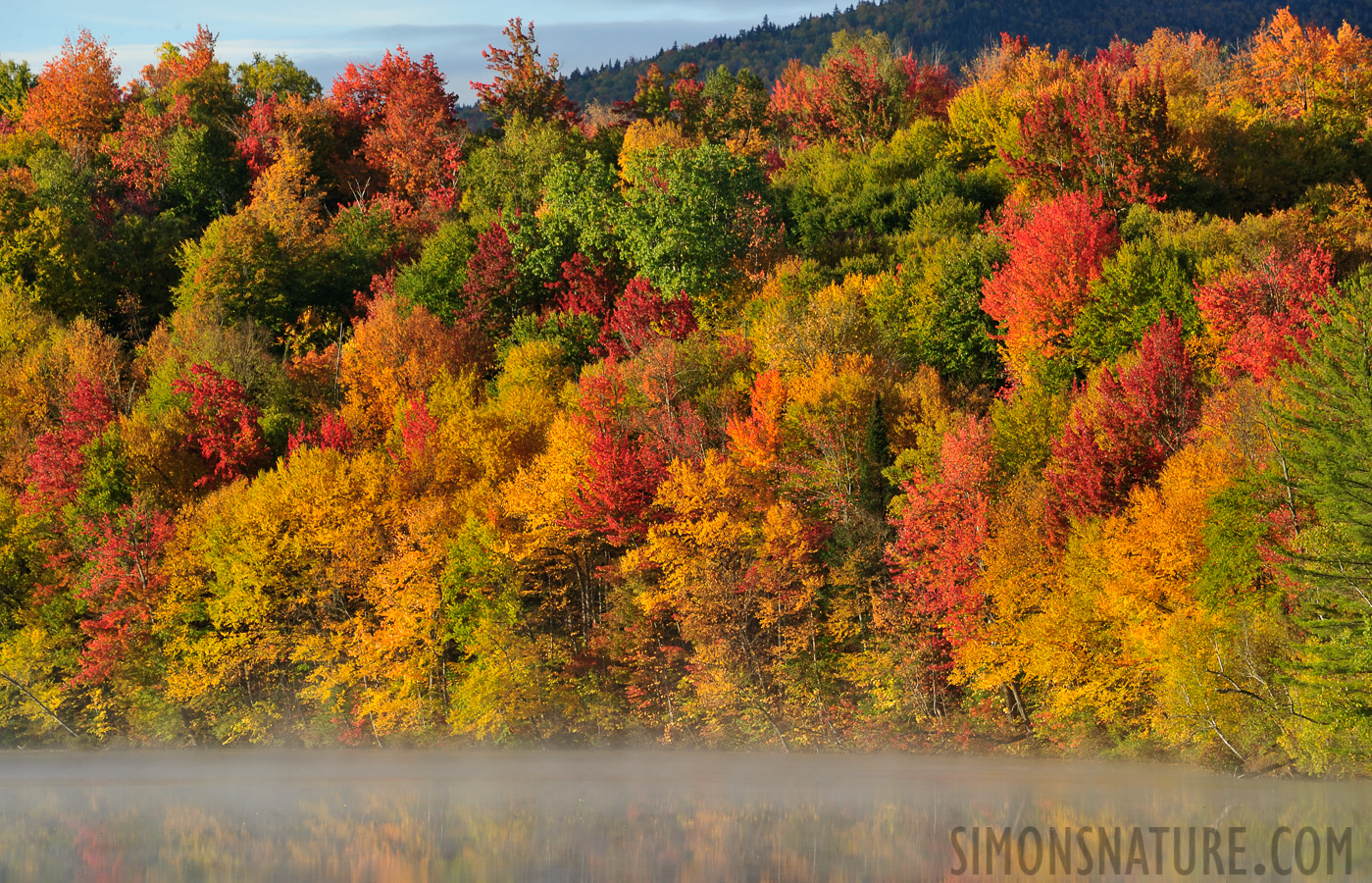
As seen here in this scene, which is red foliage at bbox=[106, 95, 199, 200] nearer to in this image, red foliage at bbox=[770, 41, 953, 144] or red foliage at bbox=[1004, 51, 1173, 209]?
red foliage at bbox=[770, 41, 953, 144]

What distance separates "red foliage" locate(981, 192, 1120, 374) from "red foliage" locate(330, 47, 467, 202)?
4535 centimetres

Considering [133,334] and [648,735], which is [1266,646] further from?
[133,334]

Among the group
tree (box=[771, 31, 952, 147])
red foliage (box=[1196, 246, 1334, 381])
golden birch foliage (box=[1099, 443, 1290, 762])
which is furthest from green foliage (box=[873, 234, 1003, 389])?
tree (box=[771, 31, 952, 147])

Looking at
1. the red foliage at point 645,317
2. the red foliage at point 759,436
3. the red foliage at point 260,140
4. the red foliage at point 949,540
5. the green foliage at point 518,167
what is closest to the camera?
the red foliage at point 949,540

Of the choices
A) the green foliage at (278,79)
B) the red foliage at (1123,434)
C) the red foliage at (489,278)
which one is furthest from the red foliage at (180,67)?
the red foliage at (1123,434)

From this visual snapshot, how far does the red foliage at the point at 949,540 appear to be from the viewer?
164 ft

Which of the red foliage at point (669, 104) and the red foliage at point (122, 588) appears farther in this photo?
the red foliage at point (669, 104)

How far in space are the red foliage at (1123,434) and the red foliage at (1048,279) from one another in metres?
7.16

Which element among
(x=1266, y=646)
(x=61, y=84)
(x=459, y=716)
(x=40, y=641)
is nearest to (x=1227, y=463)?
(x=1266, y=646)

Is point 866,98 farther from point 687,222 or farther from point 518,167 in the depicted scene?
point 687,222

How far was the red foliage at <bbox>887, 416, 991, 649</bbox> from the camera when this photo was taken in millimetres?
49875

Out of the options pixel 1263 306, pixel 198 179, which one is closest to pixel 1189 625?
pixel 1263 306

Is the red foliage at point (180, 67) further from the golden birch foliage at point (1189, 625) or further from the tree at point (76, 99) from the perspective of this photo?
the golden birch foliage at point (1189, 625)

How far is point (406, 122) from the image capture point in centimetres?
10112
